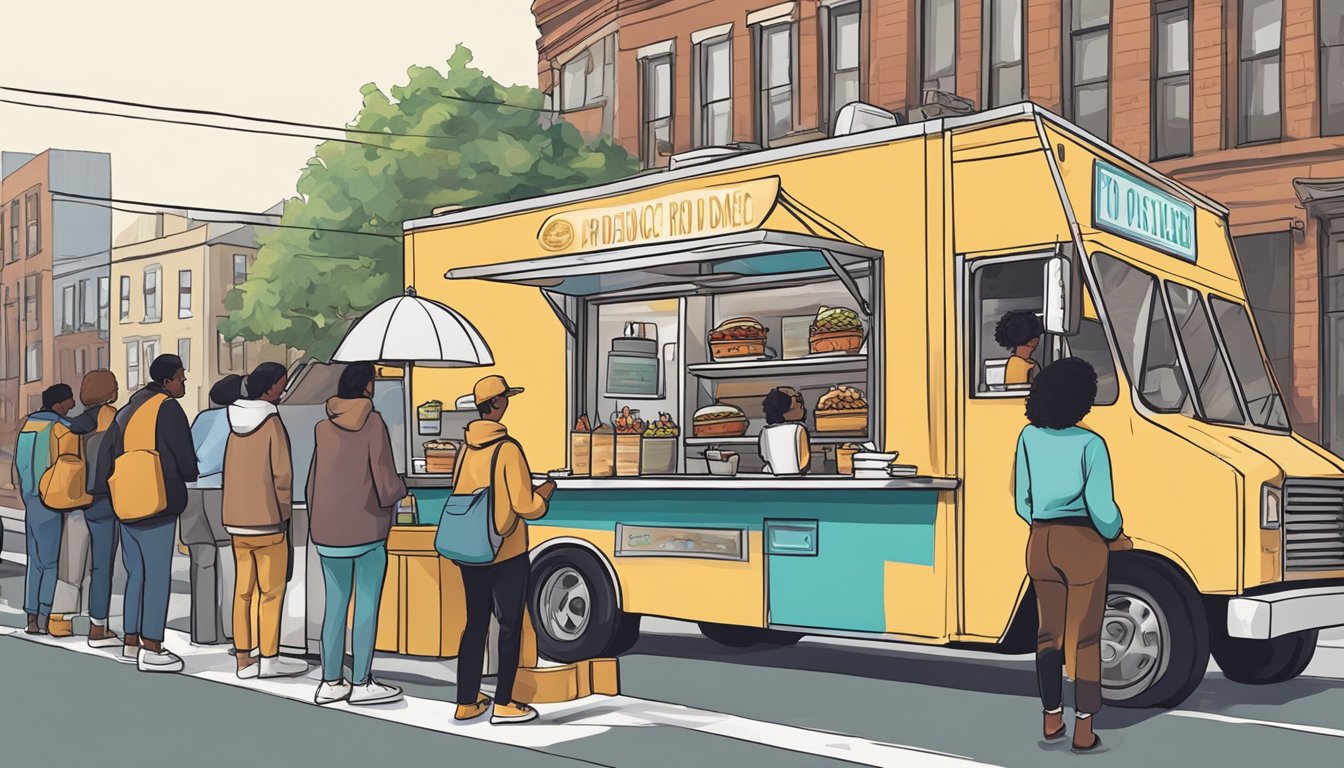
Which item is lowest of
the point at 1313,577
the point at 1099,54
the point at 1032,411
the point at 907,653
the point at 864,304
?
the point at 907,653

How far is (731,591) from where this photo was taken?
10164mm

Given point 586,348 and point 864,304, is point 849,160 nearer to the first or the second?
point 864,304

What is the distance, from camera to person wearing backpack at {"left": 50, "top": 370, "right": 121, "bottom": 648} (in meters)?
11.3

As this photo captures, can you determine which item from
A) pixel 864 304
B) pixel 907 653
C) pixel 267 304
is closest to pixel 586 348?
pixel 864 304

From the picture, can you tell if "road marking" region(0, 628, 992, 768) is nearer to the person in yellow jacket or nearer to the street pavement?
the street pavement

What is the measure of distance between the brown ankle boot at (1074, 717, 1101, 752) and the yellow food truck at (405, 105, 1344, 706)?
1141 mm

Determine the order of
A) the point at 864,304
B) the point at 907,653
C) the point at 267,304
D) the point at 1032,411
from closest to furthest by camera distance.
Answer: the point at 1032,411
the point at 864,304
the point at 907,653
the point at 267,304

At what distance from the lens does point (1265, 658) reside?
9.73 meters

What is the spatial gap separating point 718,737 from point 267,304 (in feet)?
82.8

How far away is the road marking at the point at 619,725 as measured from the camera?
755cm

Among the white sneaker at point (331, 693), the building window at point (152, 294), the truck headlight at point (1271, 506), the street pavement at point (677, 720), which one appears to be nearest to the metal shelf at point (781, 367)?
the street pavement at point (677, 720)

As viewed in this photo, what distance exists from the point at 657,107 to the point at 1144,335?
2221cm

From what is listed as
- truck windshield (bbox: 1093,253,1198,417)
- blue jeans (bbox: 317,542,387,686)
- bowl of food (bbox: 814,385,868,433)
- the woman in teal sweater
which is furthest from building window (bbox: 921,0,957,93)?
the woman in teal sweater

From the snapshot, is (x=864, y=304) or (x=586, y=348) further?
(x=586, y=348)
